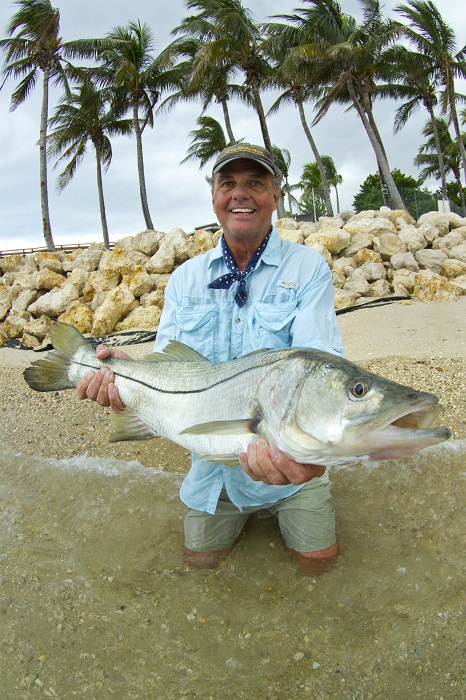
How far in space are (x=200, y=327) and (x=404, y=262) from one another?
29.8ft

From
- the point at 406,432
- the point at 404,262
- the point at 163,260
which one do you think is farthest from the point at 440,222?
the point at 406,432

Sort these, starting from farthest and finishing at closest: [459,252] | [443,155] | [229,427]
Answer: [443,155] < [459,252] < [229,427]

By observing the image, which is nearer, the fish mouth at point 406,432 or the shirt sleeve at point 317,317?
the fish mouth at point 406,432

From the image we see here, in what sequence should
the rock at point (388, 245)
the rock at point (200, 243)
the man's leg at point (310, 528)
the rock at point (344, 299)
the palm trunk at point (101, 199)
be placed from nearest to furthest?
the man's leg at point (310, 528)
the rock at point (344, 299)
the rock at point (388, 245)
the rock at point (200, 243)
the palm trunk at point (101, 199)

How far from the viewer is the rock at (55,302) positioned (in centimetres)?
1213

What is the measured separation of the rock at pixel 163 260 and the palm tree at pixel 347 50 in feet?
42.1

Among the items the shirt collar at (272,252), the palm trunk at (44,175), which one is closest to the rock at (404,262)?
the shirt collar at (272,252)

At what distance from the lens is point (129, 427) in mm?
3182

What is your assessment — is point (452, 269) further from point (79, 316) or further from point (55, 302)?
point (55, 302)

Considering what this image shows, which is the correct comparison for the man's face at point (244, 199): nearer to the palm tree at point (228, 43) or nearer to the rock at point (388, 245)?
the rock at point (388, 245)

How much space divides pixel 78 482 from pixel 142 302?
23.5ft

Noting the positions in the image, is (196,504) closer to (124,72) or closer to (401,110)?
(124,72)

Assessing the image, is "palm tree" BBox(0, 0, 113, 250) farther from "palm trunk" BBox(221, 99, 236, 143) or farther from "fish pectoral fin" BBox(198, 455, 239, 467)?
"fish pectoral fin" BBox(198, 455, 239, 467)

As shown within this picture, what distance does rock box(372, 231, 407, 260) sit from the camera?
12.0m
